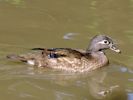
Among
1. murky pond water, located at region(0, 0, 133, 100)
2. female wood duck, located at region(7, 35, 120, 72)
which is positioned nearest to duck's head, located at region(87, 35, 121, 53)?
female wood duck, located at region(7, 35, 120, 72)

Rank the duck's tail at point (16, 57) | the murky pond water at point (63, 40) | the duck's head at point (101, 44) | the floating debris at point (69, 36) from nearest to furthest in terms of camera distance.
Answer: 1. the murky pond water at point (63, 40)
2. the duck's tail at point (16, 57)
3. the duck's head at point (101, 44)
4. the floating debris at point (69, 36)

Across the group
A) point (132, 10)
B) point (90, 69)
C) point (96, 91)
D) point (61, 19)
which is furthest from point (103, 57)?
point (132, 10)

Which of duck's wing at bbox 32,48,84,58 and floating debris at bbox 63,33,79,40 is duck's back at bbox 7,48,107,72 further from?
floating debris at bbox 63,33,79,40

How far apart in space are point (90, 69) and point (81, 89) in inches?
48.0

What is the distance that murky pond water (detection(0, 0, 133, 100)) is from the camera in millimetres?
10312

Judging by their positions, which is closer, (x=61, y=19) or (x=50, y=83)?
(x=50, y=83)

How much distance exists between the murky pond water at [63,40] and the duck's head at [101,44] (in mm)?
270

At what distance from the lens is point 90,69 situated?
11586 mm

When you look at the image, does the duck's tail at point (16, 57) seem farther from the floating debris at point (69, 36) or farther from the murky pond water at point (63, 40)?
the floating debris at point (69, 36)

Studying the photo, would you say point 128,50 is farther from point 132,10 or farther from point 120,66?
point 132,10

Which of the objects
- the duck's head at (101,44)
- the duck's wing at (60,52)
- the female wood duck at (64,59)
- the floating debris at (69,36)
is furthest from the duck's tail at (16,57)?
the floating debris at (69,36)

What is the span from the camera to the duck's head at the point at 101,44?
38.3 feet

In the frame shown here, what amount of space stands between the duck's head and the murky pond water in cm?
27

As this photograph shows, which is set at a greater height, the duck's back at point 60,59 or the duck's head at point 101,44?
the duck's head at point 101,44
